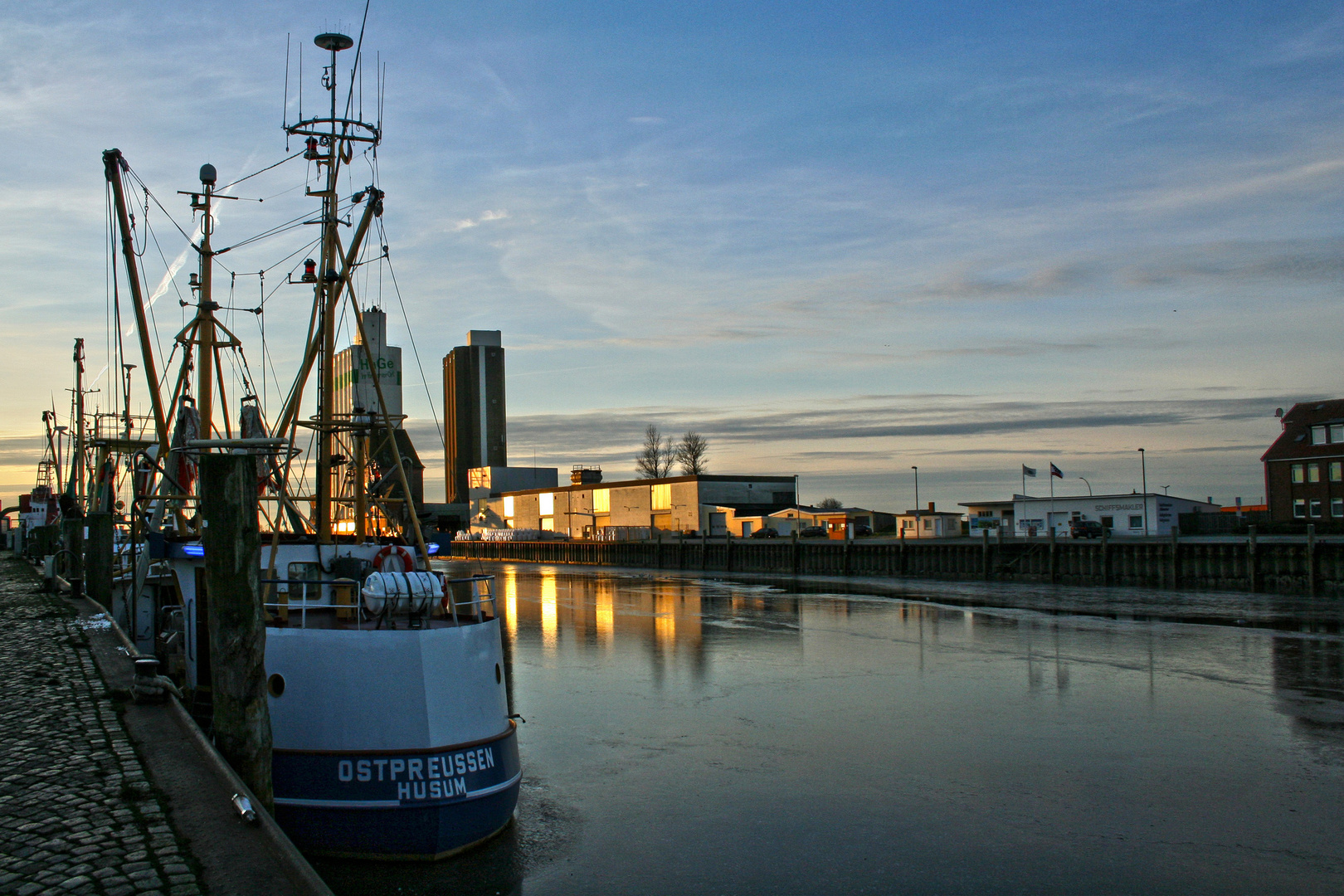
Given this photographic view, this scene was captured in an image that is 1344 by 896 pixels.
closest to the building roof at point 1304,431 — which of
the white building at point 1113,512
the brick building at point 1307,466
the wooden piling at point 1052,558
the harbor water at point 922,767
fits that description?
the brick building at point 1307,466

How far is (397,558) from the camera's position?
13.1 meters

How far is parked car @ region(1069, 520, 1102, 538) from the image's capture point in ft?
182

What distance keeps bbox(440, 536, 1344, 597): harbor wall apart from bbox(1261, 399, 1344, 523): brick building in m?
20.8

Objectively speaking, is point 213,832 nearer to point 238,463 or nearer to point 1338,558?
point 238,463

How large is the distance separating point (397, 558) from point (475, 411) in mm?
124939

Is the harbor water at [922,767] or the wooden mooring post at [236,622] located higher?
the wooden mooring post at [236,622]

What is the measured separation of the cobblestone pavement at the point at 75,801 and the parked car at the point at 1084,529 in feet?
169

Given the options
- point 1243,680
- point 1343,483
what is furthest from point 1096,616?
point 1343,483

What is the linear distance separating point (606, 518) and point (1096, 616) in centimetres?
5564

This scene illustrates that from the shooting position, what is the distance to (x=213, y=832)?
305 inches

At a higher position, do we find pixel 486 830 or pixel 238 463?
pixel 238 463

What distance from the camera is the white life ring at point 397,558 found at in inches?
503

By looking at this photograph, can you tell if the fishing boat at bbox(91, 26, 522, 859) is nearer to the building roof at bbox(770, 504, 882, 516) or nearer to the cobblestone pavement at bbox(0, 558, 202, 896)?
the cobblestone pavement at bbox(0, 558, 202, 896)

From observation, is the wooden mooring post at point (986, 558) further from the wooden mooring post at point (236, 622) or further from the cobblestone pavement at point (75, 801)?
the wooden mooring post at point (236, 622)
